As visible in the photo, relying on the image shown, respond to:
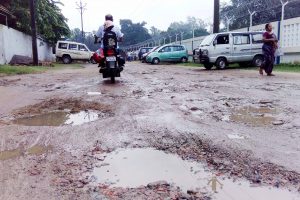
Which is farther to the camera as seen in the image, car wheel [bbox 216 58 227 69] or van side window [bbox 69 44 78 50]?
van side window [bbox 69 44 78 50]

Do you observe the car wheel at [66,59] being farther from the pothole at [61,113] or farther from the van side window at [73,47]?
the pothole at [61,113]

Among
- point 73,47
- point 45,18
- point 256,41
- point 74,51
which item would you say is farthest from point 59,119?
point 73,47

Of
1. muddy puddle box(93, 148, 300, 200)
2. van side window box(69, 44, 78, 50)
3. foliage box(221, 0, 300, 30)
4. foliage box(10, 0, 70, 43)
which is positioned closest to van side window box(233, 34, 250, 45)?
foliage box(221, 0, 300, 30)

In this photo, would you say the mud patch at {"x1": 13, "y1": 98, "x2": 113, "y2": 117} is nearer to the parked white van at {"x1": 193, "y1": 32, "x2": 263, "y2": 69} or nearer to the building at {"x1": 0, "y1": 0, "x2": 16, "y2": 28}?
the parked white van at {"x1": 193, "y1": 32, "x2": 263, "y2": 69}

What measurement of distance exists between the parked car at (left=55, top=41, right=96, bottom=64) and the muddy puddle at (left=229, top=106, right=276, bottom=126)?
26204mm

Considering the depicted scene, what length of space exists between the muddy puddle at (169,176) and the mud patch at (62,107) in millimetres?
2012

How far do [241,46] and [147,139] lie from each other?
12.8 metres

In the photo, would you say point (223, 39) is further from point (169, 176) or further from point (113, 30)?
point (169, 176)

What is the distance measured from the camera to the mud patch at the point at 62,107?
5.34m

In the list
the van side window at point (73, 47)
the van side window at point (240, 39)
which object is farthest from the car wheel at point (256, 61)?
the van side window at point (73, 47)

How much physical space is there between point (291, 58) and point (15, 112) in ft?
42.9

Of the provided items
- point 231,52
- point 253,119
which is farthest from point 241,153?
point 231,52

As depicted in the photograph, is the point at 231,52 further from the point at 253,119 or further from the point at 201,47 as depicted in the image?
the point at 253,119

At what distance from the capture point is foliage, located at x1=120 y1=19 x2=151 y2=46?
80.5m
